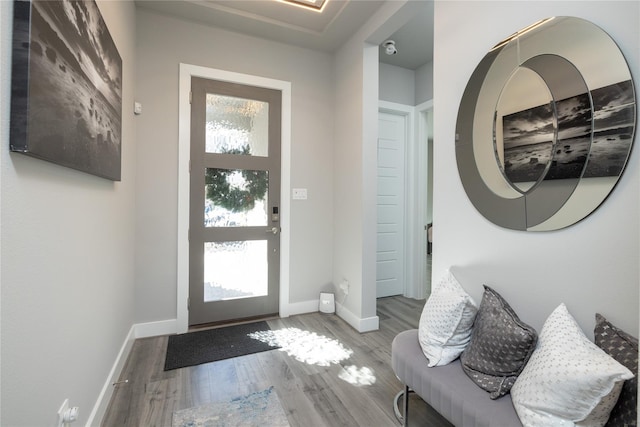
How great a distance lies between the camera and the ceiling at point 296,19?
2.42 meters

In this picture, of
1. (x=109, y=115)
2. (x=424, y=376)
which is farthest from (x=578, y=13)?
(x=109, y=115)

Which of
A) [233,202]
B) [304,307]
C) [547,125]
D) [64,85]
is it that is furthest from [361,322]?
[64,85]

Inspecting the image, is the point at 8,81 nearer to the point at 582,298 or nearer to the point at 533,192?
the point at 533,192

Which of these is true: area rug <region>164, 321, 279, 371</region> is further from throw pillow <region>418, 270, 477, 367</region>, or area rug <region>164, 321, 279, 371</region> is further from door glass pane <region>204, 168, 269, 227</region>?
throw pillow <region>418, 270, 477, 367</region>

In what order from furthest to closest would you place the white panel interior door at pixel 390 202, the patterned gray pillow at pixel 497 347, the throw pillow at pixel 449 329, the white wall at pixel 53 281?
1. the white panel interior door at pixel 390 202
2. the throw pillow at pixel 449 329
3. the patterned gray pillow at pixel 497 347
4. the white wall at pixel 53 281

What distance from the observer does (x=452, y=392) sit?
3.97ft

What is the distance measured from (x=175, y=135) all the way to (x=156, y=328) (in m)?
1.78

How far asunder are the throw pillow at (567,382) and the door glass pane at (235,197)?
2.40 m

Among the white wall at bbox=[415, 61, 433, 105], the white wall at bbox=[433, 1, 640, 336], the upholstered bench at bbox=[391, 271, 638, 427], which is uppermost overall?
the white wall at bbox=[415, 61, 433, 105]

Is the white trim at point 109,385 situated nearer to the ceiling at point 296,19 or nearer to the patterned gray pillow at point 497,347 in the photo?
the patterned gray pillow at point 497,347

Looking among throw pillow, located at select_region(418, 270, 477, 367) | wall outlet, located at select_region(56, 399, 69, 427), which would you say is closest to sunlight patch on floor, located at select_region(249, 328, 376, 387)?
throw pillow, located at select_region(418, 270, 477, 367)

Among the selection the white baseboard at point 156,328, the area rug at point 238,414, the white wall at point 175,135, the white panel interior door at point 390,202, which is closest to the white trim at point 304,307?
the white wall at point 175,135

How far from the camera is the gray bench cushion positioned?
1.07 metres

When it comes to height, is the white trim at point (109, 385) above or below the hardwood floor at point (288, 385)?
above
